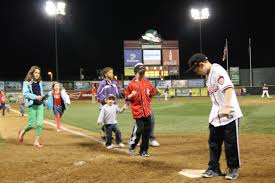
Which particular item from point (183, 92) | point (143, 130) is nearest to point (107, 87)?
point (143, 130)

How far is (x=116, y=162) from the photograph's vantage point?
683cm

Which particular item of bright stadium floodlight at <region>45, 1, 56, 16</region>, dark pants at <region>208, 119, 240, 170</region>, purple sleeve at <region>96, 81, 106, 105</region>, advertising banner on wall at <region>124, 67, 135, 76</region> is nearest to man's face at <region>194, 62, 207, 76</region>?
dark pants at <region>208, 119, 240, 170</region>

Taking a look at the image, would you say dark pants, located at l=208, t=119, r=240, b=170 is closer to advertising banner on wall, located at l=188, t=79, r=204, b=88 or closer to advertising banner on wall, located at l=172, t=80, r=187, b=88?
advertising banner on wall, located at l=172, t=80, r=187, b=88

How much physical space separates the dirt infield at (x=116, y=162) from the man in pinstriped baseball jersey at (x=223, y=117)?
0.25 metres

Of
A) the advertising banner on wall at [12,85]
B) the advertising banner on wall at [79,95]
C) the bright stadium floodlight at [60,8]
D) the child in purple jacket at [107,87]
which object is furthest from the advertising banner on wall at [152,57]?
the child in purple jacket at [107,87]

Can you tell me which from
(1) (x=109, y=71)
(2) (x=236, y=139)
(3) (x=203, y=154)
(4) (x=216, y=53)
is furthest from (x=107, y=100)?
(4) (x=216, y=53)

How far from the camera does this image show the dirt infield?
5871mm

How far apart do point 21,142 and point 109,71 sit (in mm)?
3092

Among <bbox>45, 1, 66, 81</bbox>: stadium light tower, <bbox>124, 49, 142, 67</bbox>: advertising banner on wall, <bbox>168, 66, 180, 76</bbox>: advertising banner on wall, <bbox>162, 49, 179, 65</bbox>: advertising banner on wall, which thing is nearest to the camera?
<bbox>45, 1, 66, 81</bbox>: stadium light tower

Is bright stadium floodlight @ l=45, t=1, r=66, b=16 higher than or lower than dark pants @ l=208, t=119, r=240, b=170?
higher

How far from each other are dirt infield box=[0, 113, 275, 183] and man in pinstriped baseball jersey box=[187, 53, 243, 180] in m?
0.25

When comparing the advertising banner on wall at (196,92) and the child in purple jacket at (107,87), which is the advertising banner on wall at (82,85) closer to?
the advertising banner on wall at (196,92)

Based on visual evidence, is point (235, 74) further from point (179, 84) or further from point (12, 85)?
point (12, 85)

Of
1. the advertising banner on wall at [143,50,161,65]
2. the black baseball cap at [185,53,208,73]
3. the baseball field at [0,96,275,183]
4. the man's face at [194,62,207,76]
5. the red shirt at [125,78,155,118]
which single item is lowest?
the baseball field at [0,96,275,183]
